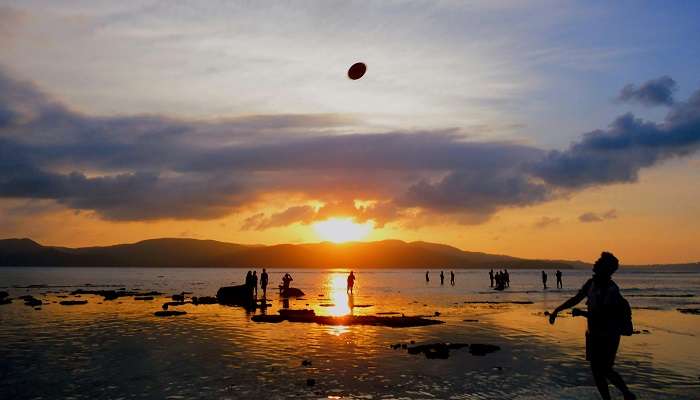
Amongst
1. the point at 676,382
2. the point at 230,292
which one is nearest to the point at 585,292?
the point at 676,382

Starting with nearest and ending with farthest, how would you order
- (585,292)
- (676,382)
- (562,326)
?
(585,292), (676,382), (562,326)

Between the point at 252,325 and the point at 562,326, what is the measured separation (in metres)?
17.9

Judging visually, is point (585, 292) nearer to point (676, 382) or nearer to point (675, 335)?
point (676, 382)

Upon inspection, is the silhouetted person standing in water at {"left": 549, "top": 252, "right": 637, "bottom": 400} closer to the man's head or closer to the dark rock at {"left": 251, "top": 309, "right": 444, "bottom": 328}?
the man's head

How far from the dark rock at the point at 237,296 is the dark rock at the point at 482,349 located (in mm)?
31458

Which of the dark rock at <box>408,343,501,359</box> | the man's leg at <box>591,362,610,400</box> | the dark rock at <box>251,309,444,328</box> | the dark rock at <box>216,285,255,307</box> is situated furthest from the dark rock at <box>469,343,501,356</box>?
the dark rock at <box>216,285,255,307</box>

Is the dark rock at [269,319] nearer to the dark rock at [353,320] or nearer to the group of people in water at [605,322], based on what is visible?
the dark rock at [353,320]

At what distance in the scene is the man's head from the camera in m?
11.2

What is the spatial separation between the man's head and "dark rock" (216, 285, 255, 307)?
4223cm

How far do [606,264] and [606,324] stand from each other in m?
1.23

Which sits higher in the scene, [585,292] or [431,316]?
[585,292]

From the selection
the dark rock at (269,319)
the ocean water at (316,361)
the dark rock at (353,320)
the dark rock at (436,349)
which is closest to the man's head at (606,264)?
the ocean water at (316,361)

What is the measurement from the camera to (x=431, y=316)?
3709cm

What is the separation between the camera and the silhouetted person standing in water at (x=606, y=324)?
1097cm
